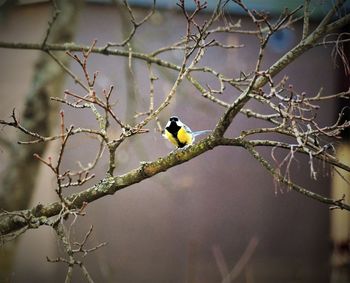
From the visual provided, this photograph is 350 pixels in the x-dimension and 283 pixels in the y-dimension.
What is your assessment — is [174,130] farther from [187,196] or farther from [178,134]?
[187,196]

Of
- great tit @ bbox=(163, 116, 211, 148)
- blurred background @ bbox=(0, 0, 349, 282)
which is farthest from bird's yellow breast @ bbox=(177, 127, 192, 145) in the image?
blurred background @ bbox=(0, 0, 349, 282)

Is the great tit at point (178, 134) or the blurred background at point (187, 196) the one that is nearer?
the great tit at point (178, 134)

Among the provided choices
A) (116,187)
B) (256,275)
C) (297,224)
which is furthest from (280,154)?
(116,187)

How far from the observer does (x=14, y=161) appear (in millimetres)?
1989

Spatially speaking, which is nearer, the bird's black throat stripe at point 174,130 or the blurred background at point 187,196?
the bird's black throat stripe at point 174,130

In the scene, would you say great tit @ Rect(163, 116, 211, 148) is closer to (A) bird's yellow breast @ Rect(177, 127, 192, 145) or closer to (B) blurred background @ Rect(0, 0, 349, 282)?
(A) bird's yellow breast @ Rect(177, 127, 192, 145)

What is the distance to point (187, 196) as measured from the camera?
2.05m

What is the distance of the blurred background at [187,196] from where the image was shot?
201 centimetres

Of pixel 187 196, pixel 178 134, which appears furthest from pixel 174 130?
pixel 187 196

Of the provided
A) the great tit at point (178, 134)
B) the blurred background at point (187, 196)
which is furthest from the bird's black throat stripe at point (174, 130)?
the blurred background at point (187, 196)

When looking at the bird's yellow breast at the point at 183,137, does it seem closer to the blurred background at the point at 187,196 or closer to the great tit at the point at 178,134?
the great tit at the point at 178,134

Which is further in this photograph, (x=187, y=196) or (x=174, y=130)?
(x=187, y=196)

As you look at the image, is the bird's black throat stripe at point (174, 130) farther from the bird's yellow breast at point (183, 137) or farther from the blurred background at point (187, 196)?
the blurred background at point (187, 196)

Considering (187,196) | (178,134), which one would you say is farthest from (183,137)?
(187,196)
